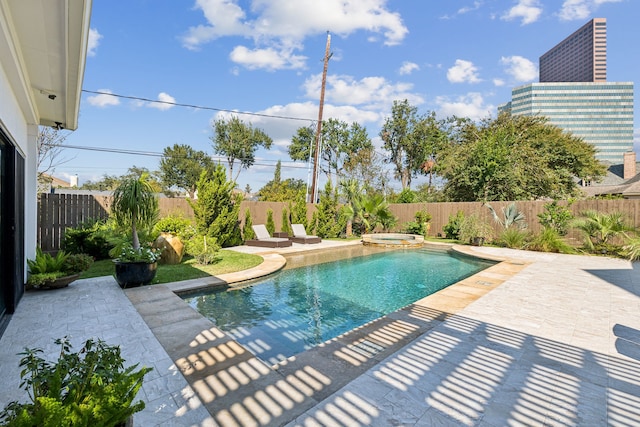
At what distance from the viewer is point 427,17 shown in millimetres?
11266

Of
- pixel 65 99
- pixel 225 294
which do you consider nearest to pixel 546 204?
pixel 225 294

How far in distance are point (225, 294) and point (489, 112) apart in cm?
2384

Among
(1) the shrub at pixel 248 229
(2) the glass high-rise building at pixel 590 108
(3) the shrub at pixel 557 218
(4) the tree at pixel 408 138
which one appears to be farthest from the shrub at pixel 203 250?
(2) the glass high-rise building at pixel 590 108

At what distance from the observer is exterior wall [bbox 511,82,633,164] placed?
69.8 metres

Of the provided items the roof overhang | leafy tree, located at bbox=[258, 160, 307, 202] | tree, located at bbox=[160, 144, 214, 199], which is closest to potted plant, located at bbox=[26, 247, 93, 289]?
the roof overhang

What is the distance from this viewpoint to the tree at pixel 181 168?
109ft

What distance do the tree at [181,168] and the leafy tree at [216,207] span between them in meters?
23.8

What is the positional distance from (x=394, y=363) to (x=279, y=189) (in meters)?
25.9

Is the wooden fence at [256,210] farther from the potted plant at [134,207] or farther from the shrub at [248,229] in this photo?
the potted plant at [134,207]

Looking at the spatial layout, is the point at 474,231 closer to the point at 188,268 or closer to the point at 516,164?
the point at 516,164

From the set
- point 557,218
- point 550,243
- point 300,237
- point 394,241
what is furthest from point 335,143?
point 550,243

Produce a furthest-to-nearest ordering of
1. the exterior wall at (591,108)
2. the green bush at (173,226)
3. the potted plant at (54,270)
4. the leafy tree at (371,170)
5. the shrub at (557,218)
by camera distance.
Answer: the exterior wall at (591,108)
the leafy tree at (371,170)
the shrub at (557,218)
the green bush at (173,226)
the potted plant at (54,270)

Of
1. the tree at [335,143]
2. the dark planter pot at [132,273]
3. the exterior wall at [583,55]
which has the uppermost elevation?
the exterior wall at [583,55]

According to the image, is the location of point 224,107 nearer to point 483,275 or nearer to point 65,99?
point 65,99
